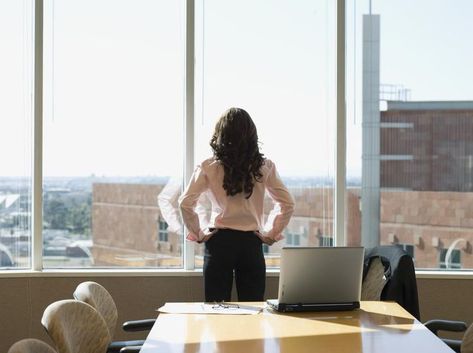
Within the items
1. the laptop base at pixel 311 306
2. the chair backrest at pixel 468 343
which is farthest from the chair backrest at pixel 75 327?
the chair backrest at pixel 468 343

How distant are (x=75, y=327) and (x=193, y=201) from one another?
5.40 ft

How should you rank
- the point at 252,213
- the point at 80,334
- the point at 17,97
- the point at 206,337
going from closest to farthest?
the point at 206,337
the point at 80,334
the point at 252,213
the point at 17,97

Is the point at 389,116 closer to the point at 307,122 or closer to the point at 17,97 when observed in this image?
the point at 307,122

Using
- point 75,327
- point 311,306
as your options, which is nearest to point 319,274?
point 311,306

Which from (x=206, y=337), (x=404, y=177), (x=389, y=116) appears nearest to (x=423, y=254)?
(x=404, y=177)

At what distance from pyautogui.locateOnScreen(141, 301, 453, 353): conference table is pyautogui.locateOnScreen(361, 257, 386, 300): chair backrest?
75 cm

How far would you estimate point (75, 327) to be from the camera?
309 cm

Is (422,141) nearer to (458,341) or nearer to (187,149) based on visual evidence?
(187,149)

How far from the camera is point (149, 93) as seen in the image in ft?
17.1

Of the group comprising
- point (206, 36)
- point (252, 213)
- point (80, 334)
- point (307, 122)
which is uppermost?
point (206, 36)

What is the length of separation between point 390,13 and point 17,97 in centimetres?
261

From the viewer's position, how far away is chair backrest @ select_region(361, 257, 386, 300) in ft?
14.0

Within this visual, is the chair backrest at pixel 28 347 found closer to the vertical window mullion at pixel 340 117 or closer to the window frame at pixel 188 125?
the window frame at pixel 188 125

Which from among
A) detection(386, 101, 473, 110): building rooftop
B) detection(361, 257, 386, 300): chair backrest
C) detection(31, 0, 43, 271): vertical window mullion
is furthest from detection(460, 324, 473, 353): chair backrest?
detection(31, 0, 43, 271): vertical window mullion
